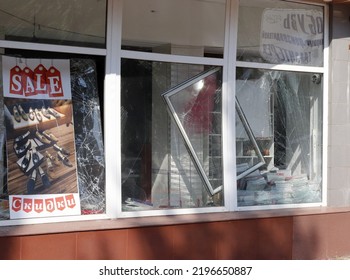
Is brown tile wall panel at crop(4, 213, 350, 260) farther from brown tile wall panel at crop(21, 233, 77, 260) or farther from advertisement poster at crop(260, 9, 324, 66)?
advertisement poster at crop(260, 9, 324, 66)

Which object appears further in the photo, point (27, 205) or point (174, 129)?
point (174, 129)

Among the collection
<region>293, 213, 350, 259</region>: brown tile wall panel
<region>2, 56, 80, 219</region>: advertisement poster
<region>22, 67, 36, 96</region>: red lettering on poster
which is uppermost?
<region>22, 67, 36, 96</region>: red lettering on poster

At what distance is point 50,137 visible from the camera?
192 inches

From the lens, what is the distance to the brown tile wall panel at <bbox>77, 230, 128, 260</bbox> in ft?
15.3

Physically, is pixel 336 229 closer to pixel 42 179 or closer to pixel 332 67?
pixel 332 67

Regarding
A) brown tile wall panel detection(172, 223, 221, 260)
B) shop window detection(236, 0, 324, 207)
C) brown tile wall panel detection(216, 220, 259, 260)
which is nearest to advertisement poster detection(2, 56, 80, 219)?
brown tile wall panel detection(172, 223, 221, 260)

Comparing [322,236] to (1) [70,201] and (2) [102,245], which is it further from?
(1) [70,201]

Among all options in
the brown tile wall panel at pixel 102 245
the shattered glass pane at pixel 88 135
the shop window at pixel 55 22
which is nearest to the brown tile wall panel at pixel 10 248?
the brown tile wall panel at pixel 102 245

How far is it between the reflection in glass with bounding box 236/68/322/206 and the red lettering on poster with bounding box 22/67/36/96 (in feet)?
7.30

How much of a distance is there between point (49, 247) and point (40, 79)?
154 centimetres

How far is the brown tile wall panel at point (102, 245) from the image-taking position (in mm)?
4676

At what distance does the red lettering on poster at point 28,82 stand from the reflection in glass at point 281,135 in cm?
222

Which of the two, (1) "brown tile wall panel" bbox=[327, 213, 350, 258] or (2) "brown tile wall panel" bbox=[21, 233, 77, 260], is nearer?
(2) "brown tile wall panel" bbox=[21, 233, 77, 260]

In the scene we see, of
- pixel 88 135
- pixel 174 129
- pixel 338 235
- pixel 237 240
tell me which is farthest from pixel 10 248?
pixel 338 235
